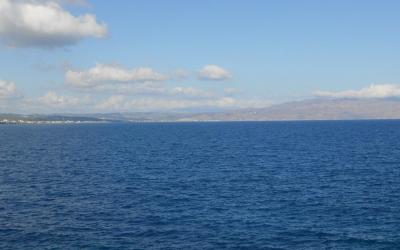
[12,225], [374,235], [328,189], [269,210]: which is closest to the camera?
[374,235]

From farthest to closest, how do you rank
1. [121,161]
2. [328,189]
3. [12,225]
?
[121,161], [328,189], [12,225]

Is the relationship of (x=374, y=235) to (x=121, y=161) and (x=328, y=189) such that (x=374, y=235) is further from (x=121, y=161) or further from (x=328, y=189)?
(x=121, y=161)

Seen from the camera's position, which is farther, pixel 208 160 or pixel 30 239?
pixel 208 160

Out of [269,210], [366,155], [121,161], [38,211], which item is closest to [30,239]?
[38,211]

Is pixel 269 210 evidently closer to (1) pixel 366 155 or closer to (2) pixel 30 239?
(2) pixel 30 239

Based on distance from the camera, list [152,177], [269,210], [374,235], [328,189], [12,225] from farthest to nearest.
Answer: [152,177]
[328,189]
[269,210]
[12,225]
[374,235]

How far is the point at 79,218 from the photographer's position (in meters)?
62.9

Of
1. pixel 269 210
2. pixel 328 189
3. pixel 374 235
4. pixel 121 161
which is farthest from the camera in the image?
pixel 121 161

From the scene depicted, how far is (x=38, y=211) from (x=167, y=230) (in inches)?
836

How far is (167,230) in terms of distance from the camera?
57.3m

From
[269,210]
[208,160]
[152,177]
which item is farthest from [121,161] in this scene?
[269,210]

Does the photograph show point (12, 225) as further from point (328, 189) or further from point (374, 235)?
point (328, 189)

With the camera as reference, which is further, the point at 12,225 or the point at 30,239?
the point at 12,225

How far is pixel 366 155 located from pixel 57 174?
83068 mm
